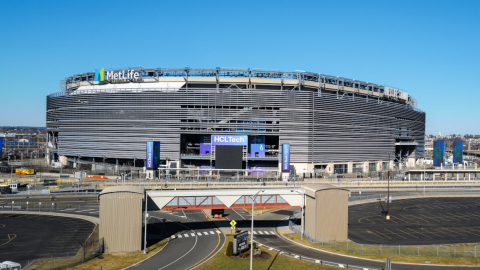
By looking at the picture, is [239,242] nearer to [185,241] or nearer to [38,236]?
[185,241]

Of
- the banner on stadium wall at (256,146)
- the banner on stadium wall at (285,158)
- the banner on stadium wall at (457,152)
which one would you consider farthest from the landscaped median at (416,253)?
the banner on stadium wall at (457,152)

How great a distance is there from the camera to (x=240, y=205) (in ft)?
167

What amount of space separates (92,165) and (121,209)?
9476 centimetres

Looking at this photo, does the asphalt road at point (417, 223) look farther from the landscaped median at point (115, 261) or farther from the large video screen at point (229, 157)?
the large video screen at point (229, 157)

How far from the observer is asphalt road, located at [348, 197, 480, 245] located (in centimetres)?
4891

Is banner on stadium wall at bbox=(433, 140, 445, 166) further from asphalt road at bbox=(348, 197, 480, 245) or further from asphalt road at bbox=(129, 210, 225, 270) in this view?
asphalt road at bbox=(129, 210, 225, 270)

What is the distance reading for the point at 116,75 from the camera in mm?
127500

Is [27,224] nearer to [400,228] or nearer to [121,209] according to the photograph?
[121,209]

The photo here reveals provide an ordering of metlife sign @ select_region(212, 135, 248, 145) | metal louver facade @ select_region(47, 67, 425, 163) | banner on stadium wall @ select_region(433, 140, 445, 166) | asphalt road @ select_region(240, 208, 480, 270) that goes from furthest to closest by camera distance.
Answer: banner on stadium wall @ select_region(433, 140, 445, 166) → metal louver facade @ select_region(47, 67, 425, 163) → metlife sign @ select_region(212, 135, 248, 145) → asphalt road @ select_region(240, 208, 480, 270)

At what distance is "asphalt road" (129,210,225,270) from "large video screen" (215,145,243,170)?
4220cm

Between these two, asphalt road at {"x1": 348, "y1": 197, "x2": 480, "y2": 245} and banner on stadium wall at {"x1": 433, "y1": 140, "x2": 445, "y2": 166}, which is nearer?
asphalt road at {"x1": 348, "y1": 197, "x2": 480, "y2": 245}

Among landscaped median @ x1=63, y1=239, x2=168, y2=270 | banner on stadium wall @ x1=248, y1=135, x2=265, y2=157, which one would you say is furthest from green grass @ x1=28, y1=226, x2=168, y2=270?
banner on stadium wall @ x1=248, y1=135, x2=265, y2=157

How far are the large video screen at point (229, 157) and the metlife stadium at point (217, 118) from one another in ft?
5.89

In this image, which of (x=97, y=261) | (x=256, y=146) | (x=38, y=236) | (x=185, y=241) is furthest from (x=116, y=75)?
(x=97, y=261)
